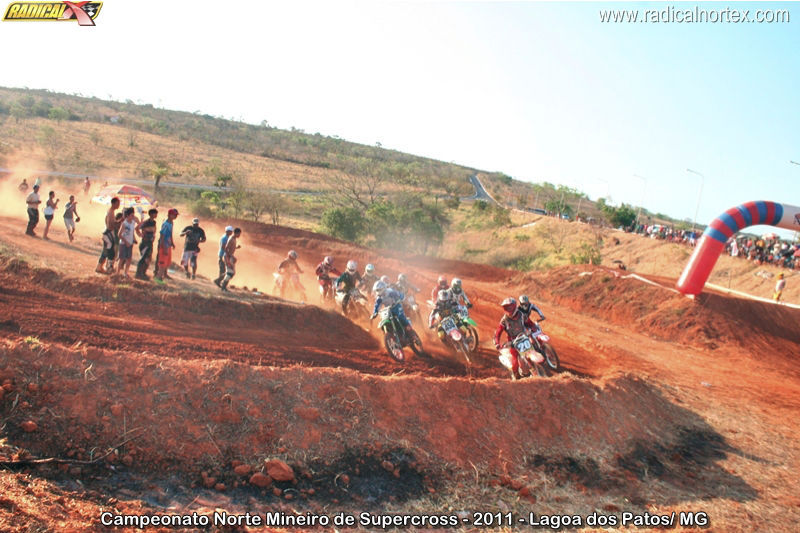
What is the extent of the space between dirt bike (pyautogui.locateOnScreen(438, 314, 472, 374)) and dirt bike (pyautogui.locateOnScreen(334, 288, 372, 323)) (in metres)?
2.53

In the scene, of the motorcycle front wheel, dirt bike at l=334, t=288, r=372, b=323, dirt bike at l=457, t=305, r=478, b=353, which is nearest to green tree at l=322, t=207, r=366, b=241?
dirt bike at l=334, t=288, r=372, b=323

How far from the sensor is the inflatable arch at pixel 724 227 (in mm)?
21062

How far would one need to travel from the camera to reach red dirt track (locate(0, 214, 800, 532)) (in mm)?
5766

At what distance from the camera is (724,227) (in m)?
21.1

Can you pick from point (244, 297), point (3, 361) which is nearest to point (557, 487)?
point (3, 361)

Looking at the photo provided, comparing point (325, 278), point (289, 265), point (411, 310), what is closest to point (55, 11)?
point (289, 265)

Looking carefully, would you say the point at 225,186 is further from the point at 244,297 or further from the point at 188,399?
the point at 188,399

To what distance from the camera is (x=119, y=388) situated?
6465mm

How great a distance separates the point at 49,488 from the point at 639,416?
9.12 m

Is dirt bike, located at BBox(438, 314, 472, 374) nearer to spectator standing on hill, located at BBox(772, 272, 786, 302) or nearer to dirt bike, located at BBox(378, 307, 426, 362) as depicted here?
dirt bike, located at BBox(378, 307, 426, 362)

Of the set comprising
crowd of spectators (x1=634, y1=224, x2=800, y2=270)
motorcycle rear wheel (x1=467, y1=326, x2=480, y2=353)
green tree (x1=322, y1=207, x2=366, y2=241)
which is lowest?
motorcycle rear wheel (x1=467, y1=326, x2=480, y2=353)

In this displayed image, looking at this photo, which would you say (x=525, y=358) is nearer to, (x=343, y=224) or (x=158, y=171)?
(x=343, y=224)

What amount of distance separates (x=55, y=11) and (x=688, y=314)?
2201 centimetres

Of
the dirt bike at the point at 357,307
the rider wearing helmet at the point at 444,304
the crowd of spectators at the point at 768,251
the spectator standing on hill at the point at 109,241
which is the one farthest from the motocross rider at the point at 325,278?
the crowd of spectators at the point at 768,251
